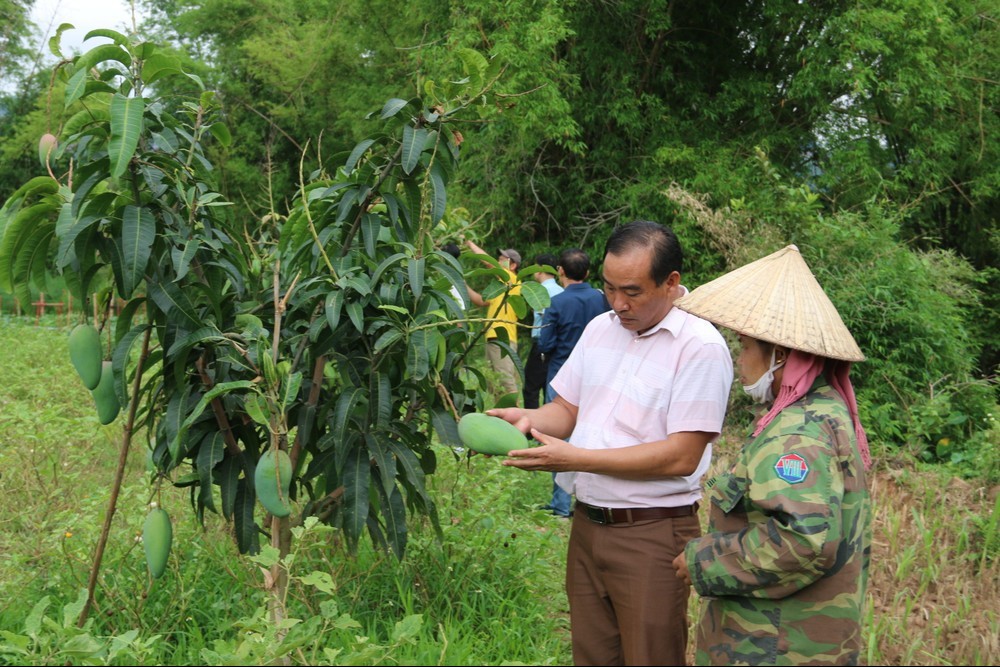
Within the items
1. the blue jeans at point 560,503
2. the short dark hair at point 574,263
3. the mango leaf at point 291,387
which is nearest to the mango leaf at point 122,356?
the mango leaf at point 291,387

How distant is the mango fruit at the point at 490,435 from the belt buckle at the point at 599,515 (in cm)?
23

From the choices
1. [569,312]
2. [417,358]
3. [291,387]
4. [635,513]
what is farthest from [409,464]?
[569,312]

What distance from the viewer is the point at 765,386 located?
1791mm

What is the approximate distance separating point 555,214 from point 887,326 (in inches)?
198

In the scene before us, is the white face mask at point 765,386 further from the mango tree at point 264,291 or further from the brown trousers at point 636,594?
the mango tree at point 264,291

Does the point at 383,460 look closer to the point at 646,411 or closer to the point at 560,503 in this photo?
the point at 646,411

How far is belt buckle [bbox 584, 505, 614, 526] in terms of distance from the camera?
2.07 meters

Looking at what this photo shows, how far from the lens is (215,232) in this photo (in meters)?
2.51

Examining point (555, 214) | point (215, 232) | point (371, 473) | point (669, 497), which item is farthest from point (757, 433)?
point (555, 214)

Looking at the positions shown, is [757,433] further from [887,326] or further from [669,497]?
[887,326]

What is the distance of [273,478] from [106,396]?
0.57m

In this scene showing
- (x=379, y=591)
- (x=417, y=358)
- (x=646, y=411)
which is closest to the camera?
(x=646, y=411)

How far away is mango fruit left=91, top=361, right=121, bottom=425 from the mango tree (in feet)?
0.08

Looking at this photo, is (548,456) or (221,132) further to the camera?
(221,132)
